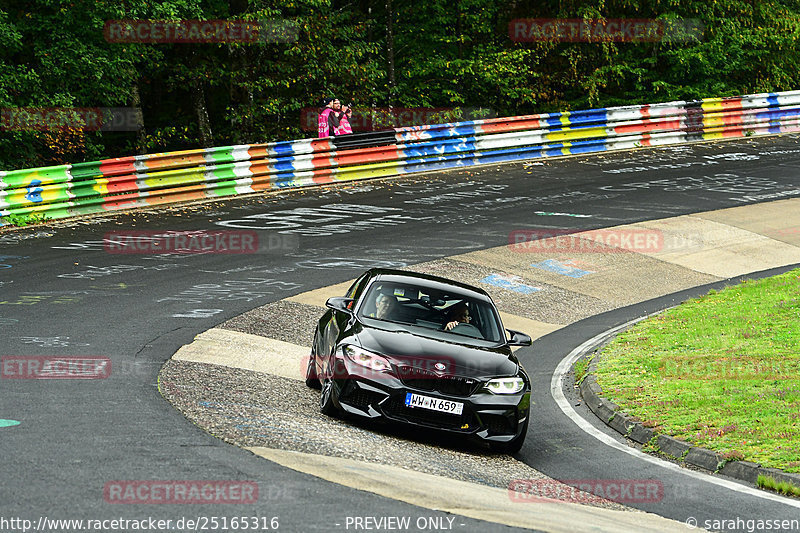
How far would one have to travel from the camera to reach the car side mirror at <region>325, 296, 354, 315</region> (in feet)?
34.4

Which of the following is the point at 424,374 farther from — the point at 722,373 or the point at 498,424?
the point at 722,373

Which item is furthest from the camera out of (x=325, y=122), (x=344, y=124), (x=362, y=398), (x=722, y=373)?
(x=344, y=124)

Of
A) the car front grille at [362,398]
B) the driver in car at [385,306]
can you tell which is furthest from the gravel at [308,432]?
the driver in car at [385,306]

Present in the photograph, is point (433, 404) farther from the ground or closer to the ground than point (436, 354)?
closer to the ground

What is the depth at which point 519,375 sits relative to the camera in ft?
31.9

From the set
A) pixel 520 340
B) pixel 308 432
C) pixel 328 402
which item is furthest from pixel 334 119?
pixel 308 432

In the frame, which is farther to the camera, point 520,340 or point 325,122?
point 325,122

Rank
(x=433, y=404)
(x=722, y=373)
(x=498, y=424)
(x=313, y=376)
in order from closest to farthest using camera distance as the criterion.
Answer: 1. (x=433, y=404)
2. (x=498, y=424)
3. (x=313, y=376)
4. (x=722, y=373)

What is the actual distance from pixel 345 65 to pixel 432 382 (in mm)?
19677

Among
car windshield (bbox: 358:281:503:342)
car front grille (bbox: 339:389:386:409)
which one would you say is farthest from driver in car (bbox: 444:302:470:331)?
car front grille (bbox: 339:389:386:409)

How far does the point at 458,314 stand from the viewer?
423 inches

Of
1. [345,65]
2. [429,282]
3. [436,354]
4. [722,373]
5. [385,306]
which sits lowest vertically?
[722,373]

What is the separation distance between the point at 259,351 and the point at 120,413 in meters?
4.05

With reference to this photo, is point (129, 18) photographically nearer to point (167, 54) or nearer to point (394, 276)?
point (167, 54)
